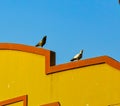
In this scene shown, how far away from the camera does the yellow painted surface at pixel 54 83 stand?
18578 mm

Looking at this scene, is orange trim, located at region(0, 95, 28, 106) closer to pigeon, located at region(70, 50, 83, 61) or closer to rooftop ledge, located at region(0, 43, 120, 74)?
rooftop ledge, located at region(0, 43, 120, 74)

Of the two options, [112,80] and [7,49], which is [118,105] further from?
[7,49]

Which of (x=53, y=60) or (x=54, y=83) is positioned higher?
(x=53, y=60)

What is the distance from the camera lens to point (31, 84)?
66.9ft

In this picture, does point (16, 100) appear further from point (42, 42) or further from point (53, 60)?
point (42, 42)

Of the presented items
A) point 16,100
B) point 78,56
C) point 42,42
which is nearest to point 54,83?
point 78,56

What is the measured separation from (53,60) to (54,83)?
979 millimetres

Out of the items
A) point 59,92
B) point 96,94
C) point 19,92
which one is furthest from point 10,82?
point 96,94

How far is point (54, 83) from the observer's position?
1969cm

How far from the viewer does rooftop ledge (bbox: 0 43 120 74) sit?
18.8 metres

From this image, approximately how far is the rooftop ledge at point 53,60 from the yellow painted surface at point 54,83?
0.44ft

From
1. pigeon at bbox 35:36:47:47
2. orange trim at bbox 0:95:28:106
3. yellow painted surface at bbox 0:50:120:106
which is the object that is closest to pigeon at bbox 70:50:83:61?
yellow painted surface at bbox 0:50:120:106

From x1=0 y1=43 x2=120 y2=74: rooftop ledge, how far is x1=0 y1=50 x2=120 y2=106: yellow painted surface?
0.44ft

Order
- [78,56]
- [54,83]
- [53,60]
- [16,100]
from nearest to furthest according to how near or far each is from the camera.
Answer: [54,83] → [78,56] → [53,60] → [16,100]
